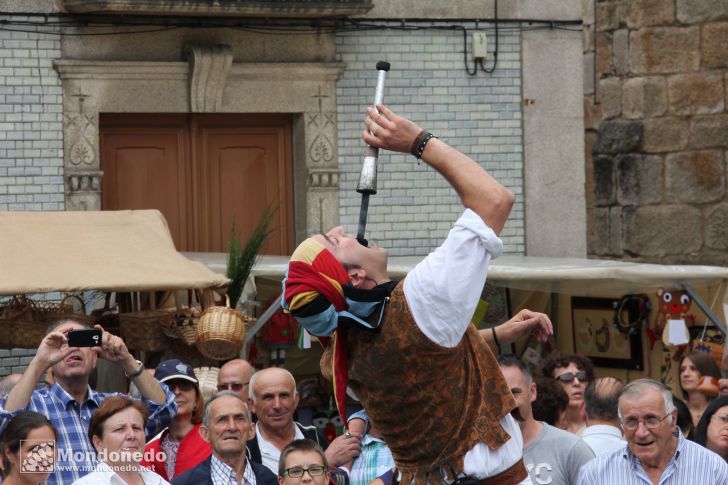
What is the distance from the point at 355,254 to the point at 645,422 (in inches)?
90.1

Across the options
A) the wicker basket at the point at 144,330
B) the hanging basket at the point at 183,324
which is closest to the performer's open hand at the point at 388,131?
the hanging basket at the point at 183,324

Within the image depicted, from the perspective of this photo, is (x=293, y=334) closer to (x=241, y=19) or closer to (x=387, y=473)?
(x=241, y=19)

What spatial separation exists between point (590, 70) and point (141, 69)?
205 inches

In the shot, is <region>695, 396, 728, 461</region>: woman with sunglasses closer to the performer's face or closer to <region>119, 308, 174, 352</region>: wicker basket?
the performer's face

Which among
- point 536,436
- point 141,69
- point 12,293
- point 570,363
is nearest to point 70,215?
point 12,293

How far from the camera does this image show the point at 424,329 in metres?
4.48

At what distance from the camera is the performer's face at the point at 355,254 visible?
470 cm

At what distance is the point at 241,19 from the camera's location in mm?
12883

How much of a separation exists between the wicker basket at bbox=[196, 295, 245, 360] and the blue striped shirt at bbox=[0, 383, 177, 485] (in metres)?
2.02

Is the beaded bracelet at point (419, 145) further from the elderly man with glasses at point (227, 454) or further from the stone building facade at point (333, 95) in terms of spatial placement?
the stone building facade at point (333, 95)

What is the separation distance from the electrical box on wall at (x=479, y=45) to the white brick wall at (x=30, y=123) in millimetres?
Result: 3710

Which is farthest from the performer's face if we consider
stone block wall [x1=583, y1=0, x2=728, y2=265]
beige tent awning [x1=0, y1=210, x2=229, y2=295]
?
stone block wall [x1=583, y1=0, x2=728, y2=265]

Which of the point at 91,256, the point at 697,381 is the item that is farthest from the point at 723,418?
the point at 91,256

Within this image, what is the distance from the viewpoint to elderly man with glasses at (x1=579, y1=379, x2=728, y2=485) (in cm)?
647
